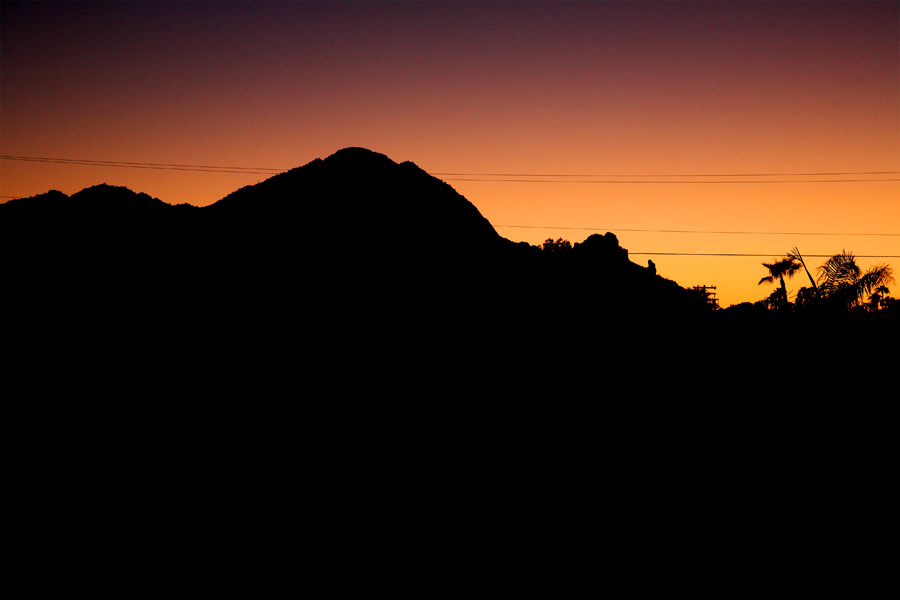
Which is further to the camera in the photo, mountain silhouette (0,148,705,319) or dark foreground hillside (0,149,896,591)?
mountain silhouette (0,148,705,319)

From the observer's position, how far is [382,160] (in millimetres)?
30125

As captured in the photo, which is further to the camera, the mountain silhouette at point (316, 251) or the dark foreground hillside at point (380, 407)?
the mountain silhouette at point (316, 251)

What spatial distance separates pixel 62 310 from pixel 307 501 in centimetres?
1272

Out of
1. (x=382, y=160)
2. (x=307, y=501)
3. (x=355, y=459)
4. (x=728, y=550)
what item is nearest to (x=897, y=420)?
(x=728, y=550)

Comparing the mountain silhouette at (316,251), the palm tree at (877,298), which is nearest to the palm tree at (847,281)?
the palm tree at (877,298)

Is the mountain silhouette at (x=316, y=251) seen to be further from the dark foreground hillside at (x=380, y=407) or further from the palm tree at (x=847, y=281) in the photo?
the palm tree at (x=847, y=281)

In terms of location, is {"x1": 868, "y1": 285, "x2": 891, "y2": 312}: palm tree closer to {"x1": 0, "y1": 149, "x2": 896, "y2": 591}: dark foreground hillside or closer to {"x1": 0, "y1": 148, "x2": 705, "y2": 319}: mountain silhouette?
{"x1": 0, "y1": 149, "x2": 896, "y2": 591}: dark foreground hillside

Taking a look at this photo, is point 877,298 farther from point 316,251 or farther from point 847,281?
point 316,251

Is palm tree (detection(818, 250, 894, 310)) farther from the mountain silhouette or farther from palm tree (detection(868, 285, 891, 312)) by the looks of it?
the mountain silhouette

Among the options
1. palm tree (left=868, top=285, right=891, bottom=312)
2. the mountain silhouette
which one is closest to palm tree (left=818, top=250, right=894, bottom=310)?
palm tree (left=868, top=285, right=891, bottom=312)

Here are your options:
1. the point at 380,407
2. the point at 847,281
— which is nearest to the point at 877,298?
the point at 847,281

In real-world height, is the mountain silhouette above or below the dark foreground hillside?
above

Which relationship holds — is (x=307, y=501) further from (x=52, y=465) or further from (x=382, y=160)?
(x=382, y=160)

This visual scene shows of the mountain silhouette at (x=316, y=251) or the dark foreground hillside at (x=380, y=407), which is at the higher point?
the mountain silhouette at (x=316, y=251)
